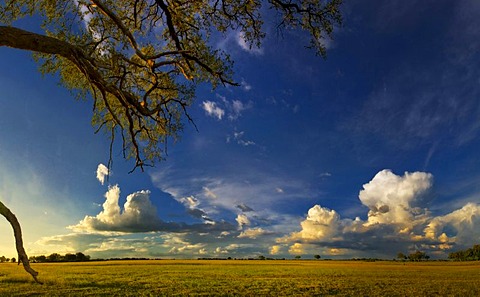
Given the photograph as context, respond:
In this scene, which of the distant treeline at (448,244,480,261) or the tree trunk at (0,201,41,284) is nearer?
the tree trunk at (0,201,41,284)

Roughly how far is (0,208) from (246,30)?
13464mm

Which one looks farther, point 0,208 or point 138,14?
point 138,14

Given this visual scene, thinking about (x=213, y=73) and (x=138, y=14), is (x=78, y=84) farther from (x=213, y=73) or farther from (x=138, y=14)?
(x=213, y=73)

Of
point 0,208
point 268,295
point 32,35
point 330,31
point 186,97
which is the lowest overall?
point 268,295

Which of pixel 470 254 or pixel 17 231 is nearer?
Answer: pixel 17 231

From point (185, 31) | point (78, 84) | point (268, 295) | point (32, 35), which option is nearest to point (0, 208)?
point (32, 35)

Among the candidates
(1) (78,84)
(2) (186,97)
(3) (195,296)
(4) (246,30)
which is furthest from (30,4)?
(3) (195,296)

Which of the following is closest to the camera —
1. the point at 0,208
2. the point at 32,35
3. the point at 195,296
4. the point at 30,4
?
the point at 0,208

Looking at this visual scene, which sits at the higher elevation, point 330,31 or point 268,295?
point 330,31

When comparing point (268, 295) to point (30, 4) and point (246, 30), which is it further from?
point (30, 4)

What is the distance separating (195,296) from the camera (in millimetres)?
17750

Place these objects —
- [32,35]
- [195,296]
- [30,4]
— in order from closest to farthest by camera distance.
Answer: [32,35] → [30,4] → [195,296]

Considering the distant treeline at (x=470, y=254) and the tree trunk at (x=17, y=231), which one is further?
the distant treeline at (x=470, y=254)

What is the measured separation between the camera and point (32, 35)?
1063 centimetres
